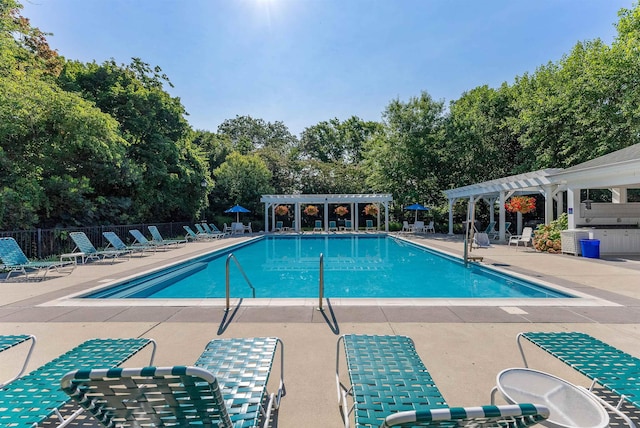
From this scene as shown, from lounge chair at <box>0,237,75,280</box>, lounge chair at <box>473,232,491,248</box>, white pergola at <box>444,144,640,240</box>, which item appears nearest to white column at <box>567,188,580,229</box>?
white pergola at <box>444,144,640,240</box>

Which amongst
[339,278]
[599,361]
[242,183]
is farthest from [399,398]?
[242,183]

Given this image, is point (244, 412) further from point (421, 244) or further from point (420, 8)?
point (421, 244)

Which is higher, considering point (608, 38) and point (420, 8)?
point (608, 38)

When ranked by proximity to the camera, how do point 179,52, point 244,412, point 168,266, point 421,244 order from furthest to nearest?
point 421,244, point 179,52, point 168,266, point 244,412

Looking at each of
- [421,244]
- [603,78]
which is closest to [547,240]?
[421,244]

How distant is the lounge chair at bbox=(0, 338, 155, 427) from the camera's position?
178cm

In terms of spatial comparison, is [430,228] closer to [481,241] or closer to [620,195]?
[481,241]

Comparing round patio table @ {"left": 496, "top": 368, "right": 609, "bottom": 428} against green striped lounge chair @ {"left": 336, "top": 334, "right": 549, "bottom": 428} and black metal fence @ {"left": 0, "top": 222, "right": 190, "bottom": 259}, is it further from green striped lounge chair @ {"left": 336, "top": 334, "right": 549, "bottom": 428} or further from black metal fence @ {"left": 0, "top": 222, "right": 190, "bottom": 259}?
black metal fence @ {"left": 0, "top": 222, "right": 190, "bottom": 259}

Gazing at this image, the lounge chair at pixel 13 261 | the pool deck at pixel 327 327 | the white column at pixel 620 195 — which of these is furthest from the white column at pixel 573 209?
the lounge chair at pixel 13 261

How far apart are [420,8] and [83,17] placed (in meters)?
11.1

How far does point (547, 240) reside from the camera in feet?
38.3

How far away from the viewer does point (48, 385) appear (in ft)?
6.79

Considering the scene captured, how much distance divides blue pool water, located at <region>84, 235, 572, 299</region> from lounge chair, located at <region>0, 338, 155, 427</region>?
402 cm

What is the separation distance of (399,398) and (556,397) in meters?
1.00
